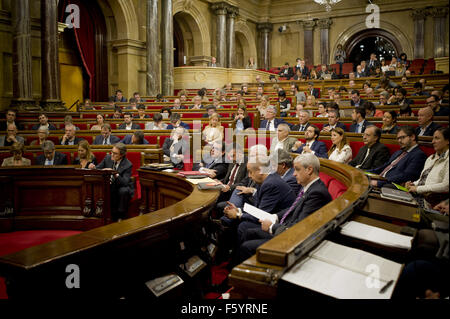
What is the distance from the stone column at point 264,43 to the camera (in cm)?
Answer: 1864

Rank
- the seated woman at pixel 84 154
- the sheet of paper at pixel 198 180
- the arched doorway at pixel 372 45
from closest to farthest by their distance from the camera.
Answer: the sheet of paper at pixel 198 180, the seated woman at pixel 84 154, the arched doorway at pixel 372 45

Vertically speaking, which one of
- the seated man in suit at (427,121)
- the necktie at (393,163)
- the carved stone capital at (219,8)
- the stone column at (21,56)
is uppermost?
the carved stone capital at (219,8)

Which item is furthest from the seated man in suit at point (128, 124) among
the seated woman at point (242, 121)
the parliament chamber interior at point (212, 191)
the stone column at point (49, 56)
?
the stone column at point (49, 56)

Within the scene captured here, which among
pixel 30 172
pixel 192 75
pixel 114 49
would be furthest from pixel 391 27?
pixel 30 172

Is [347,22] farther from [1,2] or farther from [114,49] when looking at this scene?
[1,2]

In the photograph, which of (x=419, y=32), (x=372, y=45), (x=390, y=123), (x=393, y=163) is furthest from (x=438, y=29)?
(x=393, y=163)

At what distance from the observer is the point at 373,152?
3.88 metres

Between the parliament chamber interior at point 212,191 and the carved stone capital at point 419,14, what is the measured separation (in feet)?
21.0

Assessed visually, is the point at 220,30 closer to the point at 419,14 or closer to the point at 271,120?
the point at 419,14

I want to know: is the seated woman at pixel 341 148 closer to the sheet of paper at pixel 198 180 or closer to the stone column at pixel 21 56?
the sheet of paper at pixel 198 180

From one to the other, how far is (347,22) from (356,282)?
18391 mm

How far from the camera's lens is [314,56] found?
59.3 feet

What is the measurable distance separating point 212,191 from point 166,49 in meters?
10.0
